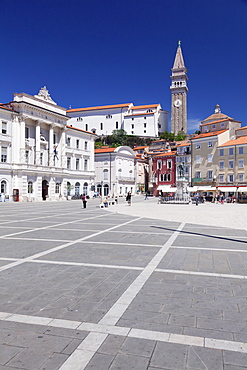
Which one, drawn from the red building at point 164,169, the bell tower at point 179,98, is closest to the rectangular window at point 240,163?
the red building at point 164,169

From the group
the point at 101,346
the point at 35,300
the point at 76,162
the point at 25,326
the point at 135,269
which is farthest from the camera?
the point at 76,162

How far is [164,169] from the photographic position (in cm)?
7388

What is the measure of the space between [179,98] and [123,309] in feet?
445

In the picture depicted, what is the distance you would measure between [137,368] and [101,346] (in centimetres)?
60

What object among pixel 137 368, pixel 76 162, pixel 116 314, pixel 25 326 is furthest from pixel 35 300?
pixel 76 162

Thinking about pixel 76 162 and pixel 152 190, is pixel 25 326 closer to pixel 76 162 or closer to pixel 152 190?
pixel 76 162

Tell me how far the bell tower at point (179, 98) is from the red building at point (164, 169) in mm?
58402

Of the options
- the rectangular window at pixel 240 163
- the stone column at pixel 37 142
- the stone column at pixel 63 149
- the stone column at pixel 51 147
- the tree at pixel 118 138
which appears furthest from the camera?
the tree at pixel 118 138

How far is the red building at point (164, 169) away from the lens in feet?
236

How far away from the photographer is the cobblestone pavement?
3.35m

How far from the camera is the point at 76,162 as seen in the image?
208ft

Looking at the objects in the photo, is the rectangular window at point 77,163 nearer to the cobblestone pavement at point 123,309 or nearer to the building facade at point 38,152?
the building facade at point 38,152

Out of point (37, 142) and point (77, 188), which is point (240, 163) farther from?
point (37, 142)

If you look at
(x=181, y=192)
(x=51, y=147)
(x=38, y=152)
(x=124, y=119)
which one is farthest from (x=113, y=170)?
(x=124, y=119)
